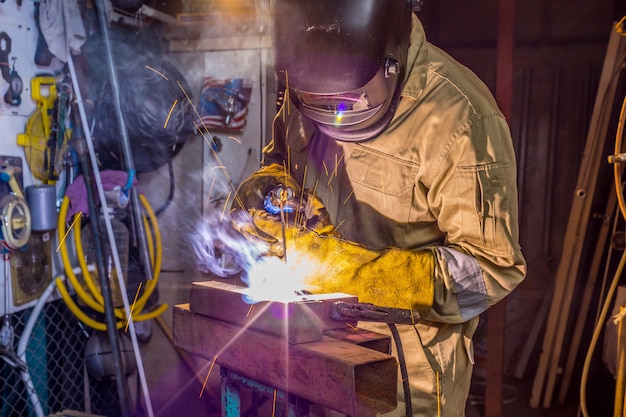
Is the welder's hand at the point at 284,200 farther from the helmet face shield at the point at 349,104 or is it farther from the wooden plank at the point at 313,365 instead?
the wooden plank at the point at 313,365

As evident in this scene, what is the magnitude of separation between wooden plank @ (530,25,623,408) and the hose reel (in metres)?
3.26

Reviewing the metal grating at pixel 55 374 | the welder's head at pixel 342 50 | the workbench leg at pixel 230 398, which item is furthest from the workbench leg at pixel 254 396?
the metal grating at pixel 55 374

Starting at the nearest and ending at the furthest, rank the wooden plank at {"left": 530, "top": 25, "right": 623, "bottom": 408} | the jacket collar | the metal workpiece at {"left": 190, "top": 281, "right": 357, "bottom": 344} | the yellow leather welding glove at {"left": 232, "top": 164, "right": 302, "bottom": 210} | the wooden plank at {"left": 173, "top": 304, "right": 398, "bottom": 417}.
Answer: the wooden plank at {"left": 173, "top": 304, "right": 398, "bottom": 417} → the metal workpiece at {"left": 190, "top": 281, "right": 357, "bottom": 344} → the jacket collar → the yellow leather welding glove at {"left": 232, "top": 164, "right": 302, "bottom": 210} → the wooden plank at {"left": 530, "top": 25, "right": 623, "bottom": 408}

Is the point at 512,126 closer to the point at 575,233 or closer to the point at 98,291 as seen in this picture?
the point at 575,233

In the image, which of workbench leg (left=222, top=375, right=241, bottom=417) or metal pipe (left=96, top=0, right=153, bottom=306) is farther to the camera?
metal pipe (left=96, top=0, right=153, bottom=306)

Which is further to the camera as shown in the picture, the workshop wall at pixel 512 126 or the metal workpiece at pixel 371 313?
the workshop wall at pixel 512 126

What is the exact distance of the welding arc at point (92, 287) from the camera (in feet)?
11.0

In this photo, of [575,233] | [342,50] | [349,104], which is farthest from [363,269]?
[575,233]

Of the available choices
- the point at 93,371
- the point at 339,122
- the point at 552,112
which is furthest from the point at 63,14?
the point at 552,112

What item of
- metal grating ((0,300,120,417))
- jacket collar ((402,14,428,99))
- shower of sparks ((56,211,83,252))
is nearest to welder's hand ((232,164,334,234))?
jacket collar ((402,14,428,99))

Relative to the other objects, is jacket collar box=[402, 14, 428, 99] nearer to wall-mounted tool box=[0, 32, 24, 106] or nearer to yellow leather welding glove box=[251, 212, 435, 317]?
yellow leather welding glove box=[251, 212, 435, 317]

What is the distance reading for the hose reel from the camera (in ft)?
9.52

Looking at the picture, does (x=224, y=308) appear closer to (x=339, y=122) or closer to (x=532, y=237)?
(x=339, y=122)

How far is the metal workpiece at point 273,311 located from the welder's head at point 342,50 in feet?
1.80
